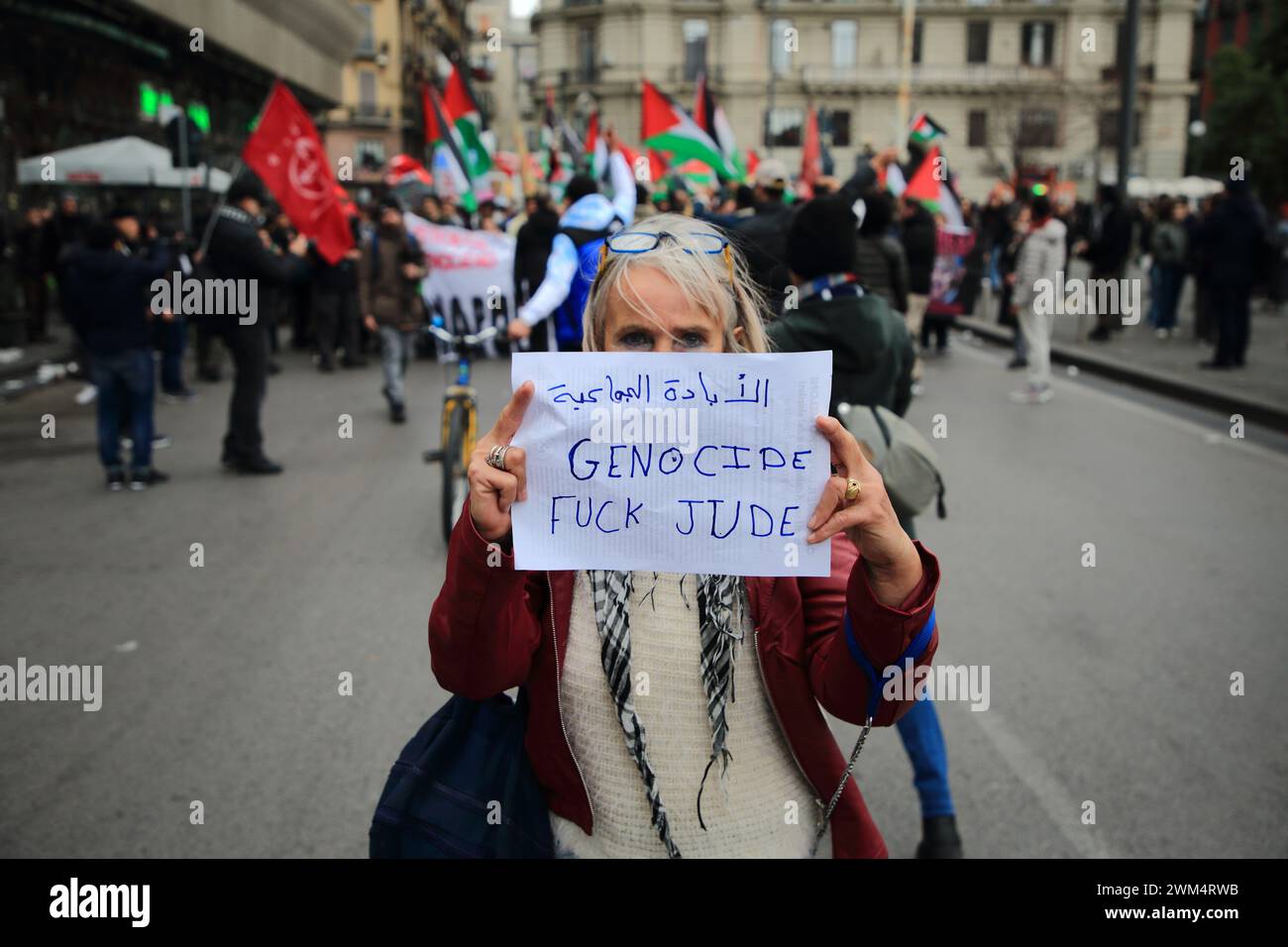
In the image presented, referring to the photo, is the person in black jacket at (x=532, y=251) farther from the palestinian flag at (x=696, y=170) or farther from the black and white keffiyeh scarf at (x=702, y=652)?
the black and white keffiyeh scarf at (x=702, y=652)

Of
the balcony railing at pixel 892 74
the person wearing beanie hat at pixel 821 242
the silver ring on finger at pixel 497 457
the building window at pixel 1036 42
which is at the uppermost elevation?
the building window at pixel 1036 42

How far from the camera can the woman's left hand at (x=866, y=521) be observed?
61.4 inches

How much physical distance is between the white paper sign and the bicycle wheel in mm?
4939

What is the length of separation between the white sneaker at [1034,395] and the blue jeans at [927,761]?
885cm

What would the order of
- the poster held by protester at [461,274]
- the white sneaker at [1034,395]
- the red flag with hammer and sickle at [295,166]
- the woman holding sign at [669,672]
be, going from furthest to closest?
the white sneaker at [1034,395] < the red flag with hammer and sickle at [295,166] < the poster held by protester at [461,274] < the woman holding sign at [669,672]

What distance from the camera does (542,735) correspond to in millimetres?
1851

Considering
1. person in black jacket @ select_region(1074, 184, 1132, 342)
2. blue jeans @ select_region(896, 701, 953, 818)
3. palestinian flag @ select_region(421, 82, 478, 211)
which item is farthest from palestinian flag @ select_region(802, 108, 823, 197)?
blue jeans @ select_region(896, 701, 953, 818)

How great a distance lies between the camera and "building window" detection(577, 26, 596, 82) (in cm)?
6456

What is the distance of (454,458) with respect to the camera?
6.77 meters

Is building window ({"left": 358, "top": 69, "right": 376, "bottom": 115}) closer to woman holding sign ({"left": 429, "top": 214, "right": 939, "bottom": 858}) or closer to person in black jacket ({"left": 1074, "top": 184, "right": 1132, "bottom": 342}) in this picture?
person in black jacket ({"left": 1074, "top": 184, "right": 1132, "bottom": 342})
